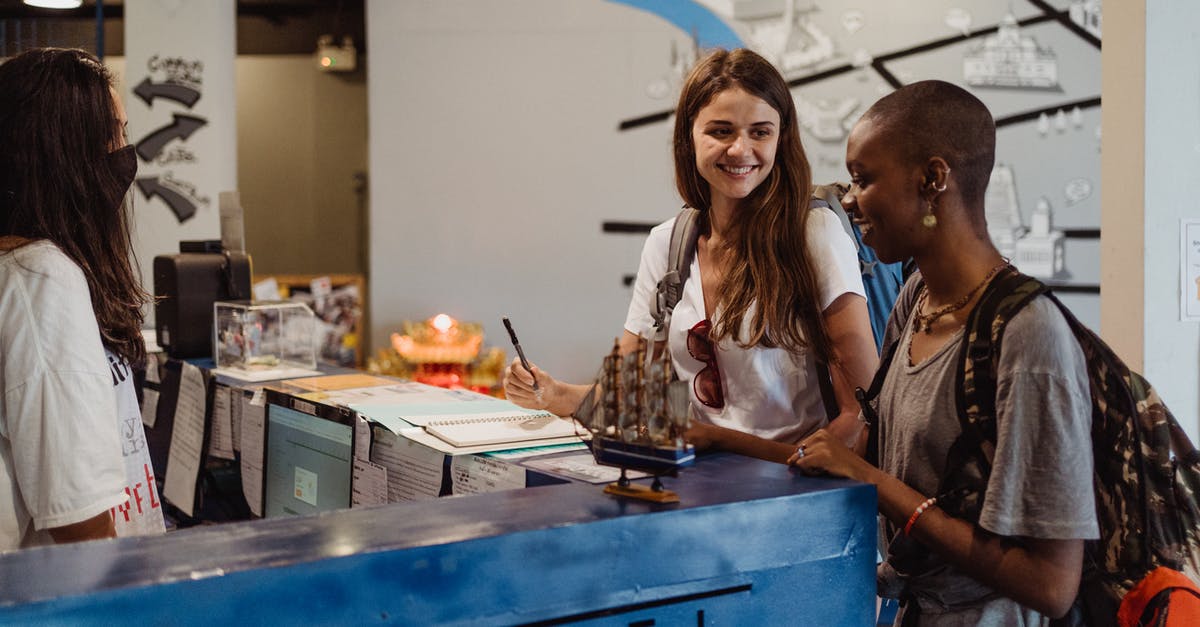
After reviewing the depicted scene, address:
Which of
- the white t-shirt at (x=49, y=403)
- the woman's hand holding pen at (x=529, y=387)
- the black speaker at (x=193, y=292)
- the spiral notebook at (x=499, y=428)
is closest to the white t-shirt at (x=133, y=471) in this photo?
the white t-shirt at (x=49, y=403)

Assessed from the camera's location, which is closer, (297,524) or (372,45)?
(297,524)

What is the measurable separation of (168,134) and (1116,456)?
6343 millimetres

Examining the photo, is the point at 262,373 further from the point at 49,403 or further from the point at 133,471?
the point at 49,403

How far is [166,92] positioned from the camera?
6699mm

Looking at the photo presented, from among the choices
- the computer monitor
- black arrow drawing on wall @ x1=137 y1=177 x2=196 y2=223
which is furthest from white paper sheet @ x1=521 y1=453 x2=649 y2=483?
black arrow drawing on wall @ x1=137 y1=177 x2=196 y2=223

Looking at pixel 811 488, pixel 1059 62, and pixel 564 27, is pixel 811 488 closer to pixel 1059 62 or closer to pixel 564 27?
pixel 564 27

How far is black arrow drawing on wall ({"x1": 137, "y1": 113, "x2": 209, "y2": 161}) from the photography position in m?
6.67

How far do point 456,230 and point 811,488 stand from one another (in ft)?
19.1

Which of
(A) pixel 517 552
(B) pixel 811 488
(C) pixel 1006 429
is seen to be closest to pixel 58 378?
(A) pixel 517 552

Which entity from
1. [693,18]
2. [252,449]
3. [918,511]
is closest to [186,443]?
[252,449]

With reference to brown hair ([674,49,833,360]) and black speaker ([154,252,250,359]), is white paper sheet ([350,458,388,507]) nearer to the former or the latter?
brown hair ([674,49,833,360])

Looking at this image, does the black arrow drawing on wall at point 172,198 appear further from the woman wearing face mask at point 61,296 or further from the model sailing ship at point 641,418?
the model sailing ship at point 641,418

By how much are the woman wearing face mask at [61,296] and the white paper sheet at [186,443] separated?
3.73ft

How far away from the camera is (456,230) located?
7.07 metres
